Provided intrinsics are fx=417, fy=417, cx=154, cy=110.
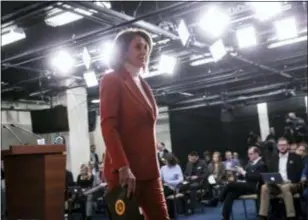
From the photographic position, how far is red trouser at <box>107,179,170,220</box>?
133 cm

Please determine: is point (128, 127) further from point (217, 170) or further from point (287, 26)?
point (217, 170)

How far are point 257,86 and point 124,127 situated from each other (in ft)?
38.3

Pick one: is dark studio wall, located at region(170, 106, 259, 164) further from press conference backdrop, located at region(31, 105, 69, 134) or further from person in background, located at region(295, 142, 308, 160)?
person in background, located at region(295, 142, 308, 160)

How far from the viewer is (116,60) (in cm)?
144

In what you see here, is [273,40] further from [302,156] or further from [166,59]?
[302,156]

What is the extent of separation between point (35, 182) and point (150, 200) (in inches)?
34.5

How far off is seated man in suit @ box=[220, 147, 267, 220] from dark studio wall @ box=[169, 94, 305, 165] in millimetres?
8147

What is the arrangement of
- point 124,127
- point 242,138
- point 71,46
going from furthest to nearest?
1. point 242,138
2. point 71,46
3. point 124,127

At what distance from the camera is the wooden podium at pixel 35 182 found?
78.5 inches

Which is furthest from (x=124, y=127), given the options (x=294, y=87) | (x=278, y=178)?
(x=294, y=87)

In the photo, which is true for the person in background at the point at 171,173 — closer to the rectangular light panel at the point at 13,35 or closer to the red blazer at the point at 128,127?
the rectangular light panel at the point at 13,35

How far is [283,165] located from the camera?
5238 millimetres

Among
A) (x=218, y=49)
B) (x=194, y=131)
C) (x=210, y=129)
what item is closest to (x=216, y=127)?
(x=210, y=129)

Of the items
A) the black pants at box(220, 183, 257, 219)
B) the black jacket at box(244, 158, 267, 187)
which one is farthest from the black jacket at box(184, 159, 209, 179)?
the black jacket at box(244, 158, 267, 187)
